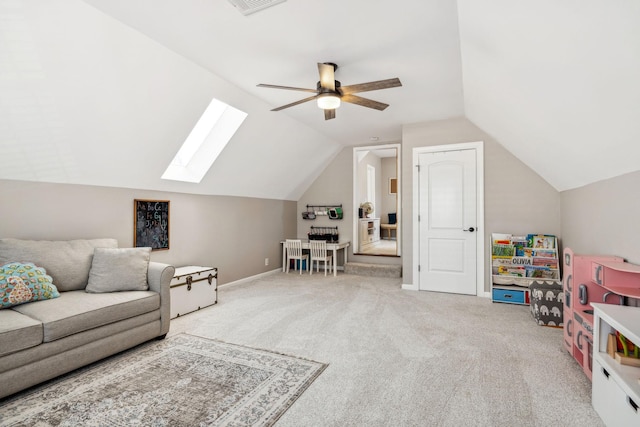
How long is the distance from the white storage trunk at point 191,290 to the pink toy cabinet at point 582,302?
12.4 ft

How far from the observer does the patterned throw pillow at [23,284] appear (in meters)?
2.33

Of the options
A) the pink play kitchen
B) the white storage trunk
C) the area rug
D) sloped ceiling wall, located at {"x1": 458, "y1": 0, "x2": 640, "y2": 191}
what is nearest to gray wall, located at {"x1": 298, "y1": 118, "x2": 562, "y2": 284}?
sloped ceiling wall, located at {"x1": 458, "y1": 0, "x2": 640, "y2": 191}

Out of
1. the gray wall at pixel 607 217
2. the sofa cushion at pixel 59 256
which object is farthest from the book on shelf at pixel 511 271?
the sofa cushion at pixel 59 256

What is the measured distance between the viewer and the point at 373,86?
2844 mm

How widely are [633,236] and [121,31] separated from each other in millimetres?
4221

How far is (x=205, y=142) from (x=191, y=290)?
6.52 feet

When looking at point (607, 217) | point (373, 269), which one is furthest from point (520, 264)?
point (373, 269)

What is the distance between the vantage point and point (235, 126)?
4.25m

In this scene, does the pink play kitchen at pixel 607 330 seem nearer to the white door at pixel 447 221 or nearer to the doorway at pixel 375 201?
the white door at pixel 447 221

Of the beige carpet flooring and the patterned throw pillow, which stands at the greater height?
the patterned throw pillow

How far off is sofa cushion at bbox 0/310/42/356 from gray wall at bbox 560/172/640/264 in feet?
13.7

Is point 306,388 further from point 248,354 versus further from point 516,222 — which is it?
point 516,222

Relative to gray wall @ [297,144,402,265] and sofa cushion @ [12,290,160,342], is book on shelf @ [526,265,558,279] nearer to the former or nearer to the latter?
gray wall @ [297,144,402,265]

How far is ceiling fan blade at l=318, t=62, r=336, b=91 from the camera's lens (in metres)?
2.86
